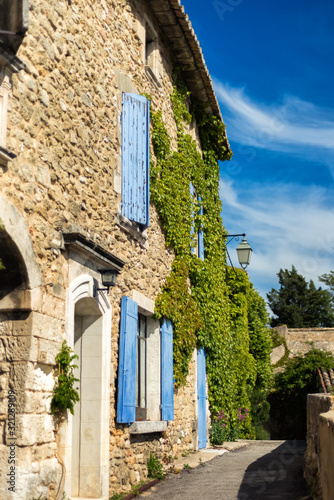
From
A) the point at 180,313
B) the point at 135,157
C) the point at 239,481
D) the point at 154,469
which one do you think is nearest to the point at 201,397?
the point at 180,313

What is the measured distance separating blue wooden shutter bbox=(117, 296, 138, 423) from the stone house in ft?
0.07

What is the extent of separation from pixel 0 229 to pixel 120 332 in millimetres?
2858

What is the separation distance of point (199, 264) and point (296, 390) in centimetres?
967

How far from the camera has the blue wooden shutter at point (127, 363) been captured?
6.79 m

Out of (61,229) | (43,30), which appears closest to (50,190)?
(61,229)

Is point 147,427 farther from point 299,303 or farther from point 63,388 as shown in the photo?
point 299,303

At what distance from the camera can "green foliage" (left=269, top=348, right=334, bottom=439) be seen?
18547mm

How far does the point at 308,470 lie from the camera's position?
6.98 metres

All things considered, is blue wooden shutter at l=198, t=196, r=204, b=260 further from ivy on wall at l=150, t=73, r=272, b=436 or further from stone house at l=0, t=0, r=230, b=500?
stone house at l=0, t=0, r=230, b=500

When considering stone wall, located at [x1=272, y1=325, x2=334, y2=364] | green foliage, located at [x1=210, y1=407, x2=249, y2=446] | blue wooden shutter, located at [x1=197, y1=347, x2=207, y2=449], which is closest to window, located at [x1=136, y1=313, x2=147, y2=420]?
blue wooden shutter, located at [x1=197, y1=347, x2=207, y2=449]

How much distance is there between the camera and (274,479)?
7.49 metres

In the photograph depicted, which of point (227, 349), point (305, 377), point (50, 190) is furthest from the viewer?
point (305, 377)

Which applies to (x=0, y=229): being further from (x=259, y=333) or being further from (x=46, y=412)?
(x=259, y=333)

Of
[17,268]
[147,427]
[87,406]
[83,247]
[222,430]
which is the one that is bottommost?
[222,430]
